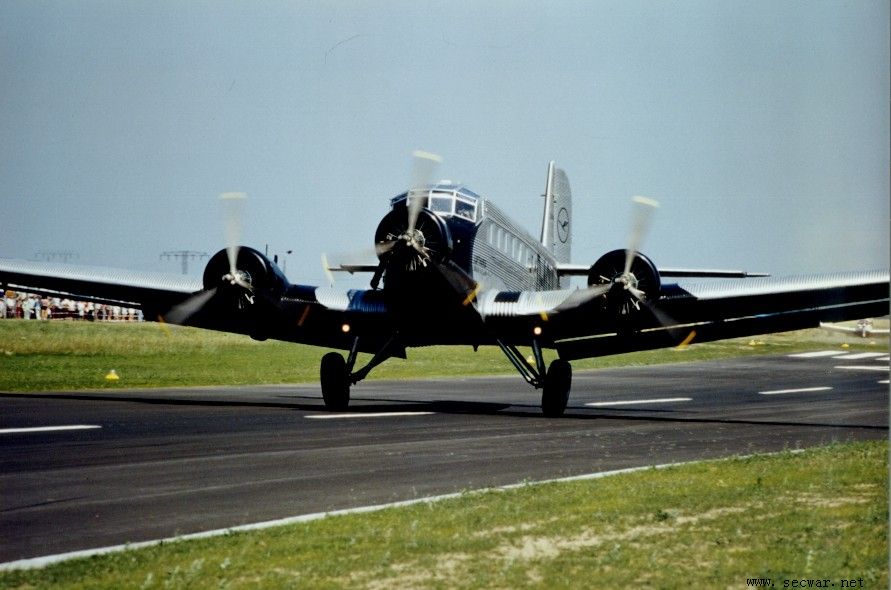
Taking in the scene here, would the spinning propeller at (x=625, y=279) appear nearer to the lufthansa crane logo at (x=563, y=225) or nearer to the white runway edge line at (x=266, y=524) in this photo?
the white runway edge line at (x=266, y=524)

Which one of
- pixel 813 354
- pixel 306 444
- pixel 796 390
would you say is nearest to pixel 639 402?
pixel 796 390

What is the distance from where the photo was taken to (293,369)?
148 feet

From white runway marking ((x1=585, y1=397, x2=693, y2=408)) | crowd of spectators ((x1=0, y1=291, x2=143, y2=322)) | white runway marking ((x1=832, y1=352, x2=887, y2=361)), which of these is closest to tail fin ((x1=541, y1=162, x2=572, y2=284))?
white runway marking ((x1=585, y1=397, x2=693, y2=408))

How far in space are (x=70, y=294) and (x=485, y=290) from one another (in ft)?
34.2

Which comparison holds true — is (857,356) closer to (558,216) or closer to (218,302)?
(558,216)

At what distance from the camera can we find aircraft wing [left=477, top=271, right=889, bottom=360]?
23219mm

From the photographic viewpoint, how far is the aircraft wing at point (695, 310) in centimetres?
2322

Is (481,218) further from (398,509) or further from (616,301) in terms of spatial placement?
(398,509)

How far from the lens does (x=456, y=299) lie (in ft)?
76.9

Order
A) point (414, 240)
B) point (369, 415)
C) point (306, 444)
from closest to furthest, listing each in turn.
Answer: point (306, 444) → point (414, 240) → point (369, 415)

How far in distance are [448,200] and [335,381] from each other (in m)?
4.85

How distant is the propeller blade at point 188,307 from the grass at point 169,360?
7.91 ft

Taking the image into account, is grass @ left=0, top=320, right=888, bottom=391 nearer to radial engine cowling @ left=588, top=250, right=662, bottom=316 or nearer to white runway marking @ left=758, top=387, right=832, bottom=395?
radial engine cowling @ left=588, top=250, right=662, bottom=316

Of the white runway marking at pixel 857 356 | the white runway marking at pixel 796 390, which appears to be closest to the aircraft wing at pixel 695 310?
the white runway marking at pixel 796 390
